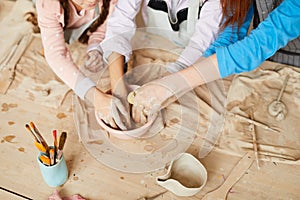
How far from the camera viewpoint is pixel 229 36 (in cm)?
128

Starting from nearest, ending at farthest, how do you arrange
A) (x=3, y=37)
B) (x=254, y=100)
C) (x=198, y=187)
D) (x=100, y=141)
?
(x=198, y=187) < (x=100, y=141) < (x=254, y=100) < (x=3, y=37)

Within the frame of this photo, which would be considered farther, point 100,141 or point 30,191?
point 100,141

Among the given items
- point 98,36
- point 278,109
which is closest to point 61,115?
point 98,36

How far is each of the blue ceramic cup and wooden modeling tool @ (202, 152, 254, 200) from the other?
373 millimetres

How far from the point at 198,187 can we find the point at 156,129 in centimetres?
23

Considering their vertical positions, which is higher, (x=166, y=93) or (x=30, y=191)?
(x=166, y=93)

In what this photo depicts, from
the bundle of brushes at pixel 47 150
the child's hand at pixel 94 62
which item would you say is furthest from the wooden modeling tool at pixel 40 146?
the child's hand at pixel 94 62

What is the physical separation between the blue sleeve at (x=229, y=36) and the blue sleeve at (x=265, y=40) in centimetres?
11

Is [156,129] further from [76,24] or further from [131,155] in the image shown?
[76,24]

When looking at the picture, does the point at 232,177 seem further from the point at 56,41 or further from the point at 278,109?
the point at 56,41

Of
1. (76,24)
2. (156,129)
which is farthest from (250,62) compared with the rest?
(76,24)

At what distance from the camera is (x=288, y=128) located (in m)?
1.29

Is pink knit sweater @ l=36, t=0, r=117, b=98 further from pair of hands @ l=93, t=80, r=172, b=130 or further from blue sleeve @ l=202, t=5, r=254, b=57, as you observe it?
blue sleeve @ l=202, t=5, r=254, b=57

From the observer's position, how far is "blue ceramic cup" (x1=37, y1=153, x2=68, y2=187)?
108 centimetres
